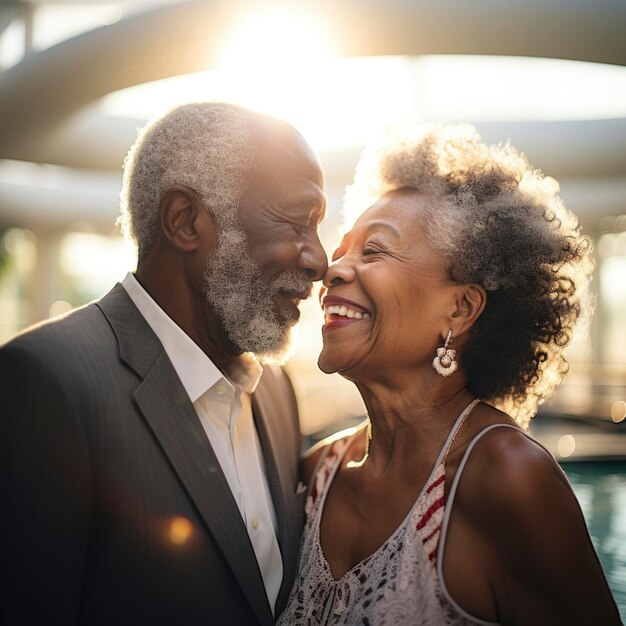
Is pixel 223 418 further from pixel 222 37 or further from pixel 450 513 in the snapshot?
pixel 222 37

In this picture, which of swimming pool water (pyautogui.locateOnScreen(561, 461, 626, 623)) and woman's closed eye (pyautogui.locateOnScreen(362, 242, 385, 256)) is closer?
woman's closed eye (pyautogui.locateOnScreen(362, 242, 385, 256))

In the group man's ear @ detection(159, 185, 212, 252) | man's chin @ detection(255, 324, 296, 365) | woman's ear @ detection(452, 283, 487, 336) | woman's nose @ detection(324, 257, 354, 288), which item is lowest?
man's chin @ detection(255, 324, 296, 365)

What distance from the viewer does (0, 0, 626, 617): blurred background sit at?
23.6 ft

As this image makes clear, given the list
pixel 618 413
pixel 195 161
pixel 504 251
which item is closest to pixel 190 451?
pixel 195 161

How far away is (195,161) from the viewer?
248 centimetres

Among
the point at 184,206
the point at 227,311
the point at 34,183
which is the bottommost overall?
the point at 227,311

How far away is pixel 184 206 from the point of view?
2.49m

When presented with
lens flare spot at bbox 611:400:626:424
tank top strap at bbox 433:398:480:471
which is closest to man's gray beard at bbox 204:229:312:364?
tank top strap at bbox 433:398:480:471

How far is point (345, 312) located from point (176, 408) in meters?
0.72

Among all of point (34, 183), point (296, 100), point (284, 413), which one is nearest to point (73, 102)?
point (296, 100)

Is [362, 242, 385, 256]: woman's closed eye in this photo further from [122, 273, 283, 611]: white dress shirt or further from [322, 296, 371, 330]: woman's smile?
[122, 273, 283, 611]: white dress shirt

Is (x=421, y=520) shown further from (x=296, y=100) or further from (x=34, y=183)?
(x=34, y=183)

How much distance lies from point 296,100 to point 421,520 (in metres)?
10.9

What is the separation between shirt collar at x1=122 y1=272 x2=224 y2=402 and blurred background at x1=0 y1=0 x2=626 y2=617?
21.9 inches
